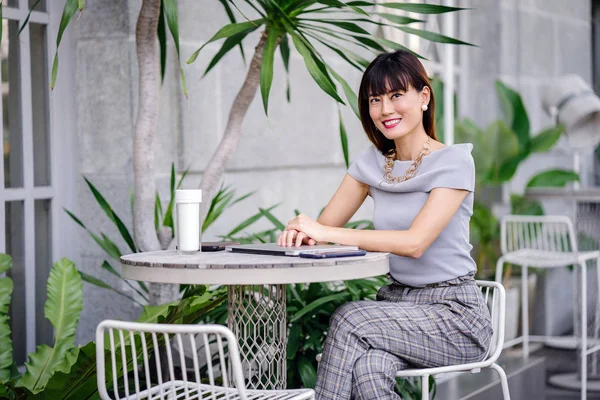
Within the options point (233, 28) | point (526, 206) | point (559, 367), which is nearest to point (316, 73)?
point (233, 28)

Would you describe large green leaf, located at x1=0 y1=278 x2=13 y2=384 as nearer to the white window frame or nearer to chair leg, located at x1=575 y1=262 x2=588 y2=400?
the white window frame

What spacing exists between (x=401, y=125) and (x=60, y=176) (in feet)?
5.58

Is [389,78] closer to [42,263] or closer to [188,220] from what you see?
[188,220]

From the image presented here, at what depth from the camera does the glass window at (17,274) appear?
365cm

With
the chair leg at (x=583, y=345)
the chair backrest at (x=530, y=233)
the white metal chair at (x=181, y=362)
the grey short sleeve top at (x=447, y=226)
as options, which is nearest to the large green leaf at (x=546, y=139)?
the chair backrest at (x=530, y=233)

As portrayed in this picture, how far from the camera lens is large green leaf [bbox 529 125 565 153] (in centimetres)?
615

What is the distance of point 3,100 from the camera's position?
3.61 metres

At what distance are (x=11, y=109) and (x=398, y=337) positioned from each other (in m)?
1.93

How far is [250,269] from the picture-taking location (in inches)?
86.3

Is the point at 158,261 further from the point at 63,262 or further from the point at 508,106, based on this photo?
the point at 508,106

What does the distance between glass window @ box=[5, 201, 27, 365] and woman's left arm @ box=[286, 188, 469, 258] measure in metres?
1.53

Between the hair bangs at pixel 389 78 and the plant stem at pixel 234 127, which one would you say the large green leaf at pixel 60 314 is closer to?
the plant stem at pixel 234 127

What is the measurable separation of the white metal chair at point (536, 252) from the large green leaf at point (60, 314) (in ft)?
9.34

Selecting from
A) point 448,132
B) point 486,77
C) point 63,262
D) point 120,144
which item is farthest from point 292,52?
point 486,77
